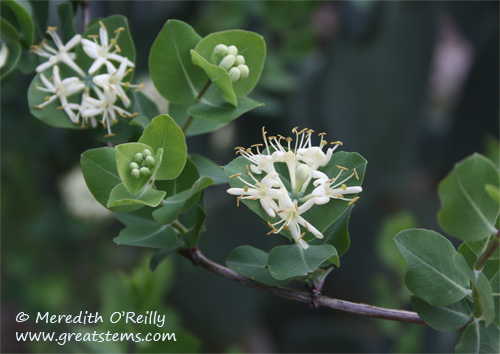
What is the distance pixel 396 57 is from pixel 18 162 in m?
1.14

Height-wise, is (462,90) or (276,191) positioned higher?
(276,191)

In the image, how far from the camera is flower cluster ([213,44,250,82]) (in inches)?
20.2

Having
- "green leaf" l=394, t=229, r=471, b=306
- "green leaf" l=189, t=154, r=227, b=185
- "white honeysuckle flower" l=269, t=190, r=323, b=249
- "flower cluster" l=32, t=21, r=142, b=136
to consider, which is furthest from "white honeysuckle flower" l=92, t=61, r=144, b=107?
"green leaf" l=394, t=229, r=471, b=306

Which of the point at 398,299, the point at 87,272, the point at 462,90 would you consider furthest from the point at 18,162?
the point at 462,90

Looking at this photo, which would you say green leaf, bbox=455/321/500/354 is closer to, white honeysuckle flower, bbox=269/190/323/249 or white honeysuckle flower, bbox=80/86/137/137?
white honeysuckle flower, bbox=269/190/323/249

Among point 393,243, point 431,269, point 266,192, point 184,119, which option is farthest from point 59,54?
point 393,243

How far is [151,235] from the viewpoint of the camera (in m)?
0.52

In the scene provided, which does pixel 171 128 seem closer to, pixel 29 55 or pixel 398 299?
pixel 29 55

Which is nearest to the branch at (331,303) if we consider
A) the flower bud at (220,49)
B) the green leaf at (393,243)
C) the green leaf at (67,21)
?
the flower bud at (220,49)

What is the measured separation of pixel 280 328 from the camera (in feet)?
5.80

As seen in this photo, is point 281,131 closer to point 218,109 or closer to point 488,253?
point 218,109

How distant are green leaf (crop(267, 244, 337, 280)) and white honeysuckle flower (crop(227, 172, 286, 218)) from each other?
5 centimetres

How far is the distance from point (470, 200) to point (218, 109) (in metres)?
0.27

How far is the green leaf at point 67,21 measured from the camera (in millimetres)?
607
